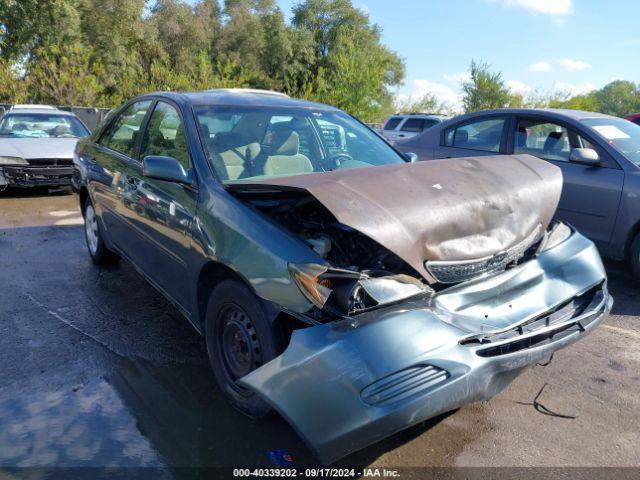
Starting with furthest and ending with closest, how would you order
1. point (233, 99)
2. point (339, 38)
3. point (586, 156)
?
point (339, 38)
point (586, 156)
point (233, 99)

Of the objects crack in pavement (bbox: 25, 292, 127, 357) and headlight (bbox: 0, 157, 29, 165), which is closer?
crack in pavement (bbox: 25, 292, 127, 357)

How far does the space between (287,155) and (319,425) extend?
211 cm

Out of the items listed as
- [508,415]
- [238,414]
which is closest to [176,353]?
[238,414]

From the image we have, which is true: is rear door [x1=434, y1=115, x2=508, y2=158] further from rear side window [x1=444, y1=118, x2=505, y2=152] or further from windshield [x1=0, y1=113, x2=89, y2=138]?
windshield [x1=0, y1=113, x2=89, y2=138]

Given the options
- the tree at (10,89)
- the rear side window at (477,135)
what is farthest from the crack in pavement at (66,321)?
the tree at (10,89)

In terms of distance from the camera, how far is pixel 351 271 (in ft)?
7.43

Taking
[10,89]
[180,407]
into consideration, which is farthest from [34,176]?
[10,89]

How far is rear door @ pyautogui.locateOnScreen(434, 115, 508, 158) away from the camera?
635 cm

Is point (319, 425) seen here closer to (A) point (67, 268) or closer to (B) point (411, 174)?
(B) point (411, 174)

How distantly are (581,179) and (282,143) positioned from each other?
3.41 metres

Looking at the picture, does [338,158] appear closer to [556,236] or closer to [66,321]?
[556,236]

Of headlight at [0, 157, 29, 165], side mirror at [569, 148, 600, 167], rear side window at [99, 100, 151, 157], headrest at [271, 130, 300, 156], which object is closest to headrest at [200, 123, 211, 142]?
headrest at [271, 130, 300, 156]

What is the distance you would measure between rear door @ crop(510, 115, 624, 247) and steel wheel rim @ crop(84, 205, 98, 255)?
15.7ft

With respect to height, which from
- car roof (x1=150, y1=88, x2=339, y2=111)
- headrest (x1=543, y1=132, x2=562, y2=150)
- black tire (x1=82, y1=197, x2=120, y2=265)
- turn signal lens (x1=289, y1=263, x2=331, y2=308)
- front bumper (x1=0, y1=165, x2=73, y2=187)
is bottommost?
black tire (x1=82, y1=197, x2=120, y2=265)
